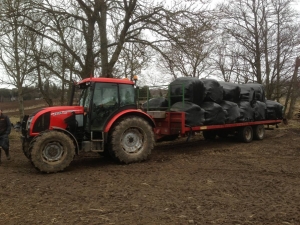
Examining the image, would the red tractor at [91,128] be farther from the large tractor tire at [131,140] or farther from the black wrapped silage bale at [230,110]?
the black wrapped silage bale at [230,110]

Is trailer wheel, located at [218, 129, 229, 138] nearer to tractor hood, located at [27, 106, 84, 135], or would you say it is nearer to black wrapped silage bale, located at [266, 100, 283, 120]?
black wrapped silage bale, located at [266, 100, 283, 120]

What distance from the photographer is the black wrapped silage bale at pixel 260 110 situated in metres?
12.4

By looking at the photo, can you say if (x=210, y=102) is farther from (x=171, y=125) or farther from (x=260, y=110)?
(x=260, y=110)

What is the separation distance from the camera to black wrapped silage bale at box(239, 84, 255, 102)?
12055 mm

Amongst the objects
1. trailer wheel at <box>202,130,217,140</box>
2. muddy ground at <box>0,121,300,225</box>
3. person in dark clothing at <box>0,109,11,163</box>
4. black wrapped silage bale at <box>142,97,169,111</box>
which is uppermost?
black wrapped silage bale at <box>142,97,169,111</box>

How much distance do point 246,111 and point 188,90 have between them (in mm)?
3052

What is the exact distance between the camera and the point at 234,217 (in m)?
4.45

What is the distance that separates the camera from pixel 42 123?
293 inches

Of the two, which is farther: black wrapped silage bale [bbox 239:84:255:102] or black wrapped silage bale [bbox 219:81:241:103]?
black wrapped silage bale [bbox 239:84:255:102]

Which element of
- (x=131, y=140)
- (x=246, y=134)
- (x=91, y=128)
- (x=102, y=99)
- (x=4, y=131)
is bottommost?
(x=246, y=134)

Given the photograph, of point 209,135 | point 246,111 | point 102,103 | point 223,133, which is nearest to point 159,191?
point 102,103

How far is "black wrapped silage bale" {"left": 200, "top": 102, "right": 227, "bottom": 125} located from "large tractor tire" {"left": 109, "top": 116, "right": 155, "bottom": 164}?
250 cm

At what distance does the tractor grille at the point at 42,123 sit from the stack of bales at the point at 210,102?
3950mm

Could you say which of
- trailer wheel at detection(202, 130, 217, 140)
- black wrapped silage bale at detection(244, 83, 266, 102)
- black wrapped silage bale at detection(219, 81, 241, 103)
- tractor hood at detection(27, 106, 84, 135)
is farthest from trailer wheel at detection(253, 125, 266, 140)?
tractor hood at detection(27, 106, 84, 135)
